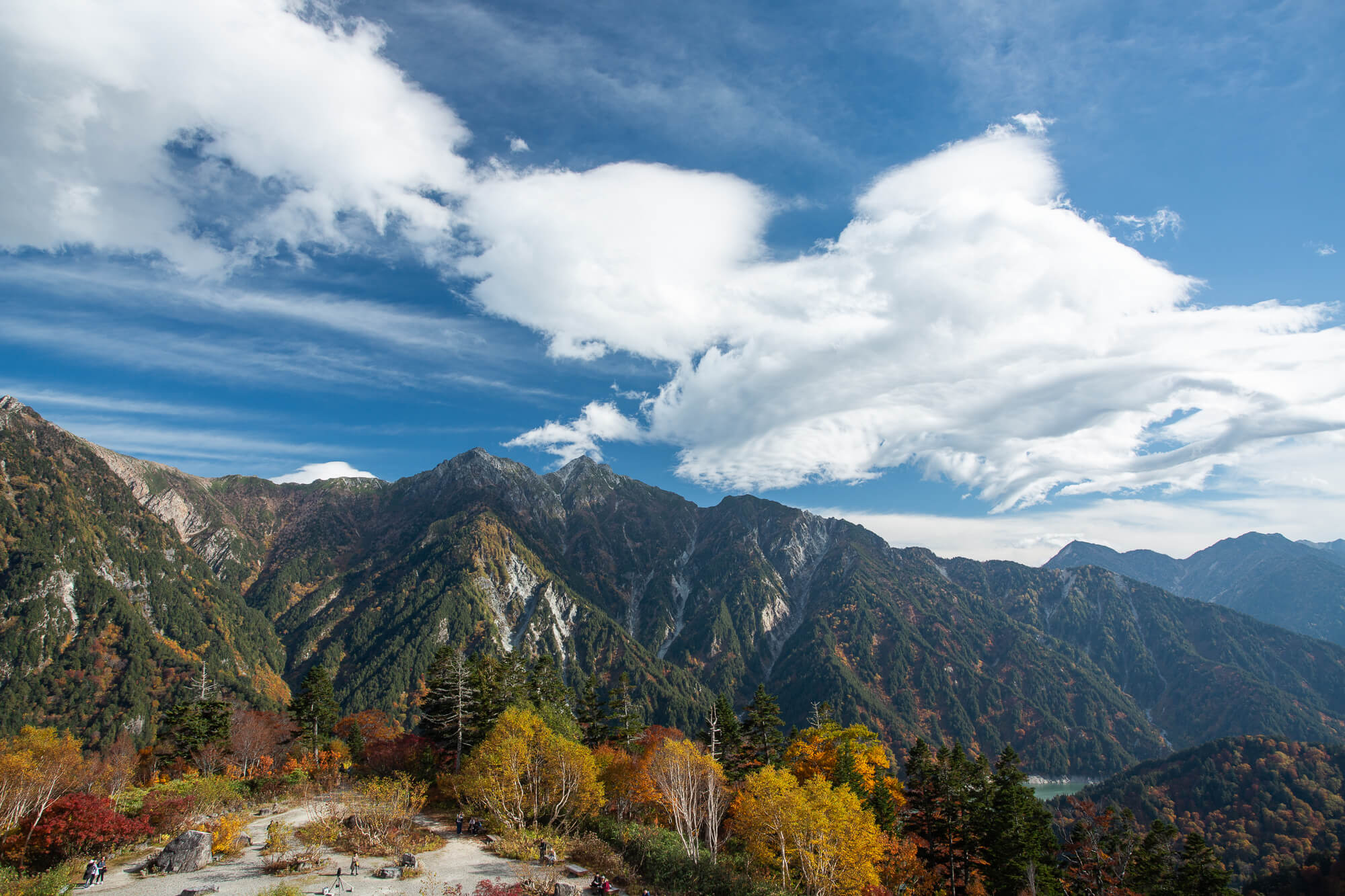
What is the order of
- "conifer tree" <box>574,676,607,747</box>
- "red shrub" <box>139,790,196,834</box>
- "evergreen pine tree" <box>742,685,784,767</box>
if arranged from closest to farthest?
"red shrub" <box>139,790,196,834</box> < "evergreen pine tree" <box>742,685,784,767</box> < "conifer tree" <box>574,676,607,747</box>

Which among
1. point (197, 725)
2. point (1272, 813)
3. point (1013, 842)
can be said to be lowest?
point (1272, 813)

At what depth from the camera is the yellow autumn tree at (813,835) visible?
39156 mm

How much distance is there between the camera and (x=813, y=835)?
135 ft

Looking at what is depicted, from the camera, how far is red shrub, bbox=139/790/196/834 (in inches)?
1619

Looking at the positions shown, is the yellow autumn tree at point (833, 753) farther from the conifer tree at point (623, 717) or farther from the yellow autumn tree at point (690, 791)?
the conifer tree at point (623, 717)

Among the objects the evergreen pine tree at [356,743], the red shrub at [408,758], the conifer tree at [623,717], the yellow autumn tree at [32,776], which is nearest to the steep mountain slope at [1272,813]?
the conifer tree at [623,717]

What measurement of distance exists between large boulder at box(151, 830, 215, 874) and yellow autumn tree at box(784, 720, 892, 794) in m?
48.8

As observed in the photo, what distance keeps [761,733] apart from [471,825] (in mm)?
34835

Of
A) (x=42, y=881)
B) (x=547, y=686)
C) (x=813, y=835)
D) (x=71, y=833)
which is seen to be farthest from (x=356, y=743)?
(x=813, y=835)

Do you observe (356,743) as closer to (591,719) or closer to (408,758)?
(408,758)

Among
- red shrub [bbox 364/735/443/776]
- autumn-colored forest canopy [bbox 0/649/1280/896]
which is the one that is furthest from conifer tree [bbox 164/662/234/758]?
red shrub [bbox 364/735/443/776]

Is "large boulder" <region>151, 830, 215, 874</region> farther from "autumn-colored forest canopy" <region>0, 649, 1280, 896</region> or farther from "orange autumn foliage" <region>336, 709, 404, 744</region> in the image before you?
"orange autumn foliage" <region>336, 709, 404, 744</region>

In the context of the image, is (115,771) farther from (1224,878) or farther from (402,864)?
(1224,878)

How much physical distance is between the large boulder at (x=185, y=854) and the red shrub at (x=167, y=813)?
17.7 ft
